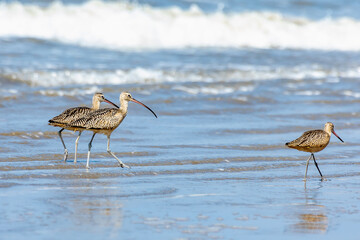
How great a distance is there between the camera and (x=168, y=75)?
17672mm

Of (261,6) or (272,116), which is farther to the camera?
(261,6)

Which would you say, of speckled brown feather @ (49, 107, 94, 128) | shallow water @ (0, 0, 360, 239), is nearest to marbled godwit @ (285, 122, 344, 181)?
shallow water @ (0, 0, 360, 239)

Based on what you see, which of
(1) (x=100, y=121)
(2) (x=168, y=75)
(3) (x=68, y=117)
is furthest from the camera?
(2) (x=168, y=75)

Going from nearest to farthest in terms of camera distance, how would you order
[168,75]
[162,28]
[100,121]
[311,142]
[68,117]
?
[311,142], [100,121], [68,117], [168,75], [162,28]

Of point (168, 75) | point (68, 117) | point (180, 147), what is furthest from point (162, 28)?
point (68, 117)

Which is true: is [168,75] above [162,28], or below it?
below

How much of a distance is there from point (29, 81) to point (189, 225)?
10280mm

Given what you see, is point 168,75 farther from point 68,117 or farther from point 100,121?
point 100,121

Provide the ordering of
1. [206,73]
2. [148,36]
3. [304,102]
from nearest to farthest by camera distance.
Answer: [304,102] → [206,73] → [148,36]

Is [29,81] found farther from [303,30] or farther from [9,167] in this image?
[303,30]

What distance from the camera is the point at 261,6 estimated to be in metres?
31.8

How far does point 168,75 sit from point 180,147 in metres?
7.42

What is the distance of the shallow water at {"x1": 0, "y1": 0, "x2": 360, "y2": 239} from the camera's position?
6480mm

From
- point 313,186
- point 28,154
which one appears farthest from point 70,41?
point 313,186
